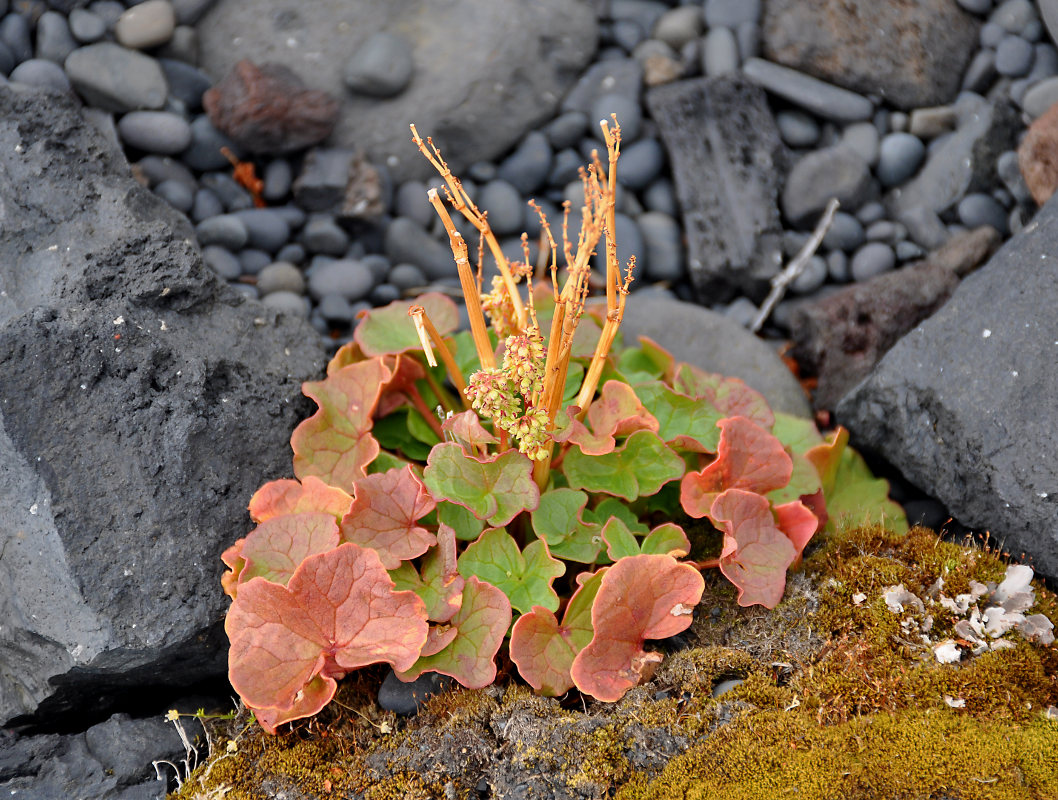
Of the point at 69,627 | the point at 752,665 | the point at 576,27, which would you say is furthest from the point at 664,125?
the point at 69,627

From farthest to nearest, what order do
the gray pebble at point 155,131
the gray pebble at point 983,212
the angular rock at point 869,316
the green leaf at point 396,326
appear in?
the gray pebble at point 983,212 → the gray pebble at point 155,131 → the angular rock at point 869,316 → the green leaf at point 396,326

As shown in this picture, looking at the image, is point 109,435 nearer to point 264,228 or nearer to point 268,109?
point 264,228

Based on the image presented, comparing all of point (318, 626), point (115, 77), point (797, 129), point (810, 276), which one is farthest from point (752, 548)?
point (115, 77)

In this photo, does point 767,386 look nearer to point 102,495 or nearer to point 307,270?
point 307,270

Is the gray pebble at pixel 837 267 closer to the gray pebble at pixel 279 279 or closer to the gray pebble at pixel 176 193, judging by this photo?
the gray pebble at pixel 279 279

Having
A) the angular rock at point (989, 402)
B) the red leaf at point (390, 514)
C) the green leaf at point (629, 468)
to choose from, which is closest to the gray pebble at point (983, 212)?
the angular rock at point (989, 402)
